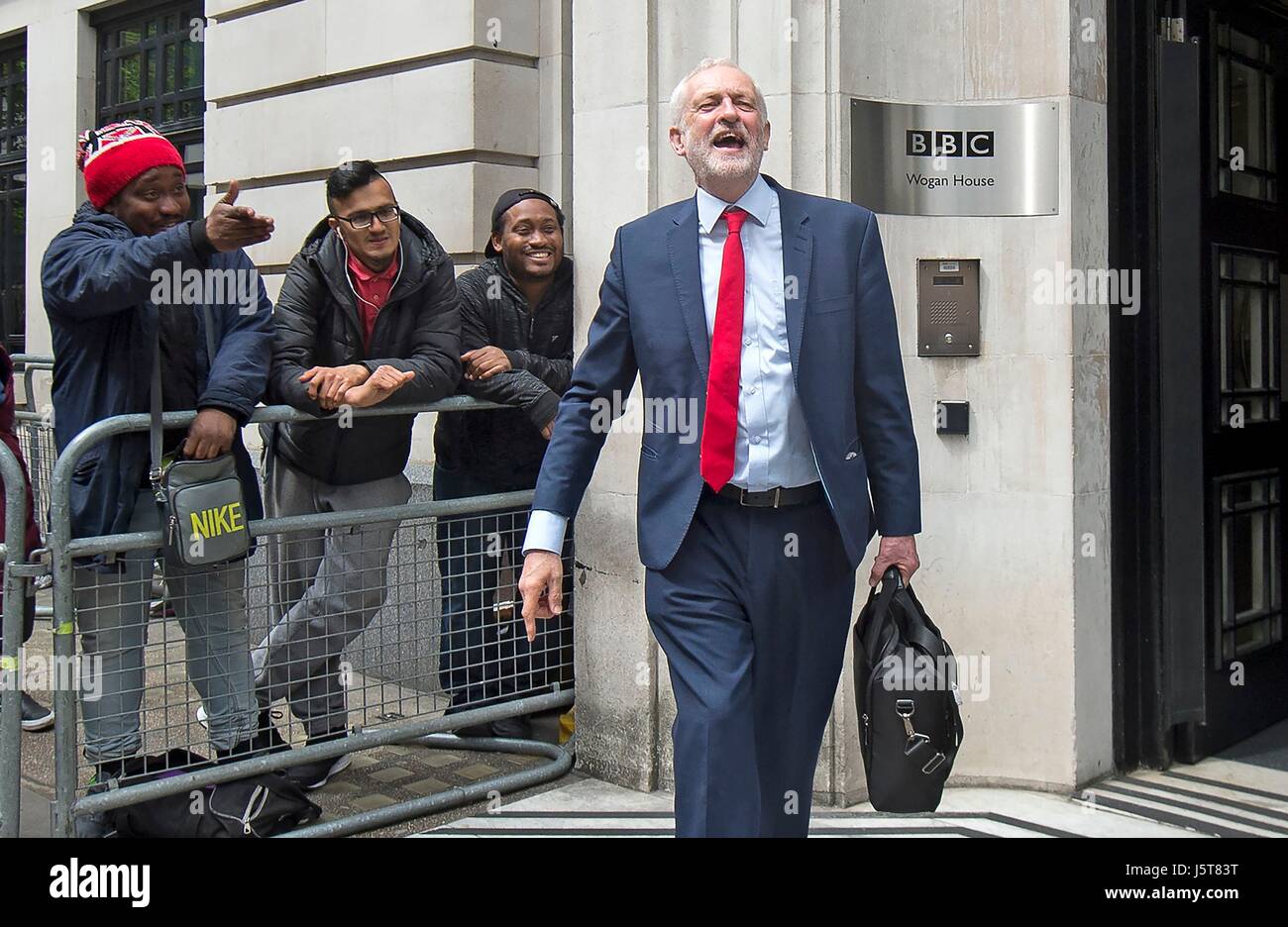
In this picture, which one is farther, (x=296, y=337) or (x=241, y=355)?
(x=296, y=337)

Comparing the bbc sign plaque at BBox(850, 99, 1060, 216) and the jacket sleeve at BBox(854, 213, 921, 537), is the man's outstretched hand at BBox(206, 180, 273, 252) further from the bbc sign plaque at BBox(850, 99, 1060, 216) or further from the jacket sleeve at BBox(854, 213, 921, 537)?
the bbc sign plaque at BBox(850, 99, 1060, 216)

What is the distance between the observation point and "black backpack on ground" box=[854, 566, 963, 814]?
323 cm

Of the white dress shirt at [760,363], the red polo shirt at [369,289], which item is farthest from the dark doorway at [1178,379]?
the red polo shirt at [369,289]

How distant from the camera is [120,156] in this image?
4363 millimetres

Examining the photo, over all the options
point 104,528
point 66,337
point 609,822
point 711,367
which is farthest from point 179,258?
point 609,822

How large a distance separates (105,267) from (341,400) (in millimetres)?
837

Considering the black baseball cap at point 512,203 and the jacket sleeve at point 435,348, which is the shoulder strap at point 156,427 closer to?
the jacket sleeve at point 435,348

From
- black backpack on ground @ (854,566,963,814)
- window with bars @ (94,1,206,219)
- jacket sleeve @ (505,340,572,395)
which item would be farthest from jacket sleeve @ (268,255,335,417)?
window with bars @ (94,1,206,219)

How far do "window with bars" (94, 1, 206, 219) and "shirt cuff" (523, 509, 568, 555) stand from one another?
278 inches

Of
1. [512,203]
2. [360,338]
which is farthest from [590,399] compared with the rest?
[512,203]

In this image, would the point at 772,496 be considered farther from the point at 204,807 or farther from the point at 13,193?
the point at 13,193

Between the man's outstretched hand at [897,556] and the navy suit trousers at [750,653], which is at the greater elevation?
the man's outstretched hand at [897,556]

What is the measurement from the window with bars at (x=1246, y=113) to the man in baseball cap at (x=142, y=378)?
3733mm

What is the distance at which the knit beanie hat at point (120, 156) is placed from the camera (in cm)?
→ 435
